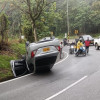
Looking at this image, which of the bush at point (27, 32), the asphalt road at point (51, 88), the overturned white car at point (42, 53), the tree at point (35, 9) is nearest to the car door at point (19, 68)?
the overturned white car at point (42, 53)

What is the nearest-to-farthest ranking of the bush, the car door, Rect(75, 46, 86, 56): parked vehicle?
the car door, Rect(75, 46, 86, 56): parked vehicle, the bush

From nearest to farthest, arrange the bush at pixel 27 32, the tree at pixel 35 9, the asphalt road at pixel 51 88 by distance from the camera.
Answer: the asphalt road at pixel 51 88
the tree at pixel 35 9
the bush at pixel 27 32

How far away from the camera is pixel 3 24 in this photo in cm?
1809

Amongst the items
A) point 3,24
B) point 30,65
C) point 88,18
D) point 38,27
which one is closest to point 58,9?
point 88,18

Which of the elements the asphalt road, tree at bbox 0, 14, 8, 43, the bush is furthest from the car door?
the bush

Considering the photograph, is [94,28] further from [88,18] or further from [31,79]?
[31,79]

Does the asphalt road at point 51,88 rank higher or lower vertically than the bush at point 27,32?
lower

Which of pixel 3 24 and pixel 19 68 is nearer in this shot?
pixel 19 68

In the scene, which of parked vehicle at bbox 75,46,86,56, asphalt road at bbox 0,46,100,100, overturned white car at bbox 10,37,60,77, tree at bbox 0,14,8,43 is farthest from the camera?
parked vehicle at bbox 75,46,86,56

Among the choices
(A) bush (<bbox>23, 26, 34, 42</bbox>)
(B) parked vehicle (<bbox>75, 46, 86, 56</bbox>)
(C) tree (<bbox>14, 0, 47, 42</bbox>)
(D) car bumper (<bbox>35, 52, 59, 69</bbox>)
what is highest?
(C) tree (<bbox>14, 0, 47, 42</bbox>)

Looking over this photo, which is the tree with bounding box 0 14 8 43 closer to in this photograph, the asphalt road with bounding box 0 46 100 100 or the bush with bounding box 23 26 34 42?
the asphalt road with bounding box 0 46 100 100

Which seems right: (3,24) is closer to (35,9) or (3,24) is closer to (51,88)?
(35,9)

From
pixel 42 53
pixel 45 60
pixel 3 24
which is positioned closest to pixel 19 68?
pixel 45 60

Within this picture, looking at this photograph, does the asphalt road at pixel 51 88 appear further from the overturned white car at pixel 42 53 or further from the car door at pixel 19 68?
the car door at pixel 19 68
